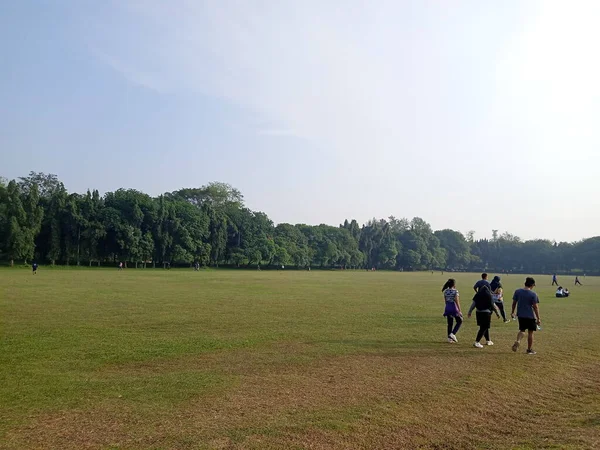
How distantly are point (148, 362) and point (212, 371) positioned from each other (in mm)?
1841

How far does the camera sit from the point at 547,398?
29.9 feet

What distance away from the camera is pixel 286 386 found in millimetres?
9445

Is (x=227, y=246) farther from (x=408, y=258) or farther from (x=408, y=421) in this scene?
(x=408, y=421)

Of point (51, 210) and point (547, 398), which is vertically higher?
point (51, 210)

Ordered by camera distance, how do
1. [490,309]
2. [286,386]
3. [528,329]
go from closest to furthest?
1. [286,386]
2. [528,329]
3. [490,309]

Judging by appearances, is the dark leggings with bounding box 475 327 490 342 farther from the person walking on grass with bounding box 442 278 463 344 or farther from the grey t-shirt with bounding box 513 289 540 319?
the grey t-shirt with bounding box 513 289 540 319

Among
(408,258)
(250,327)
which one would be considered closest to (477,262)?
(408,258)

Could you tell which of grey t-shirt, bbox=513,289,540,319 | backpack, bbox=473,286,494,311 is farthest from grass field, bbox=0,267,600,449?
backpack, bbox=473,286,494,311

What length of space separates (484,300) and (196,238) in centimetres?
9603

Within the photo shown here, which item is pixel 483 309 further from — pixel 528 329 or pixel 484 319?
pixel 528 329

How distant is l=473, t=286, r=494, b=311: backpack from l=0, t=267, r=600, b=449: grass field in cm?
128

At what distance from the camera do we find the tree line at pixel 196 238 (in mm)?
87875

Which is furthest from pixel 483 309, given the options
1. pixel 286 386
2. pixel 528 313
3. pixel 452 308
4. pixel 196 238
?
pixel 196 238

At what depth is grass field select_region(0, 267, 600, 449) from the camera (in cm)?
689
